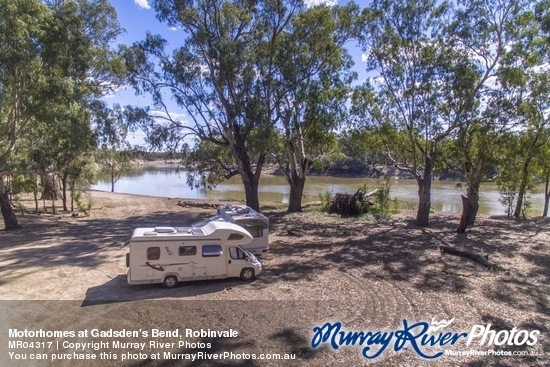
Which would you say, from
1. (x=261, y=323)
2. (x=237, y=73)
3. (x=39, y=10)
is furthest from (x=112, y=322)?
(x=237, y=73)

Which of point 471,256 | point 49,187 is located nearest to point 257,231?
point 471,256

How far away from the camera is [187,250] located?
390 inches

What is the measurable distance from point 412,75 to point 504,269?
10.7 meters

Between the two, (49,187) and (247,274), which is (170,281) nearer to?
(247,274)

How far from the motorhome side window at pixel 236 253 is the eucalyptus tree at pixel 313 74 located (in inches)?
457

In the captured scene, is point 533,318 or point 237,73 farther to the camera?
point 237,73

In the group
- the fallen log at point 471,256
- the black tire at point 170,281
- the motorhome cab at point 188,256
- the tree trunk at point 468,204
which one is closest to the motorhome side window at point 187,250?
the motorhome cab at point 188,256

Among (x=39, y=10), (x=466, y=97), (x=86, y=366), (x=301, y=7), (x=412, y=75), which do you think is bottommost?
(x=86, y=366)

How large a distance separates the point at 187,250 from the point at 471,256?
384 inches

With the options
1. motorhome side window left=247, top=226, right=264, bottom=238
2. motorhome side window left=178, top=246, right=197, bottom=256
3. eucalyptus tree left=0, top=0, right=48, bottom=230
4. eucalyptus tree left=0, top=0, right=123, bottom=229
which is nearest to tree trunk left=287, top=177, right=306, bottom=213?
motorhome side window left=247, top=226, right=264, bottom=238

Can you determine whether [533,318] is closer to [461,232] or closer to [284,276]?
[284,276]

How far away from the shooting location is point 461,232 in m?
17.1

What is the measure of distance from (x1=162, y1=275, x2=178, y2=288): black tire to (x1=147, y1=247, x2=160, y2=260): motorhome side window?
676 millimetres

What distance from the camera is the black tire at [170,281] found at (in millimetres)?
9820
